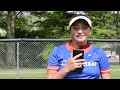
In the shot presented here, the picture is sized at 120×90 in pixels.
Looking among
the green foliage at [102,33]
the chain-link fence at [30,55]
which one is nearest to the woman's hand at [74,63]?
the chain-link fence at [30,55]

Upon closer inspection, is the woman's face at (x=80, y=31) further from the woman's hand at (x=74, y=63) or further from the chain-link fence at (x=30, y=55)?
the chain-link fence at (x=30, y=55)

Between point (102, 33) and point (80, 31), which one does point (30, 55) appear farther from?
point (102, 33)

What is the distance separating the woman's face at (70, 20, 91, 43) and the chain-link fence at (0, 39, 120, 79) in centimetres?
527

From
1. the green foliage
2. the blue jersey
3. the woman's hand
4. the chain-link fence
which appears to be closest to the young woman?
the blue jersey

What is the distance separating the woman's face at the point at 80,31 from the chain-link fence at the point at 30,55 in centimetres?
527

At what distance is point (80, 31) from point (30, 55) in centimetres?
570

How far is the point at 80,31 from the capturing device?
144 centimetres

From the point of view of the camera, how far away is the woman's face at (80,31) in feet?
4.72

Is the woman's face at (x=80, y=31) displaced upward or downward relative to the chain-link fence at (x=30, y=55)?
upward

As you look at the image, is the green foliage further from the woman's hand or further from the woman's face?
the woman's hand

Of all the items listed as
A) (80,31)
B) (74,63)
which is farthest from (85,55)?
(74,63)
